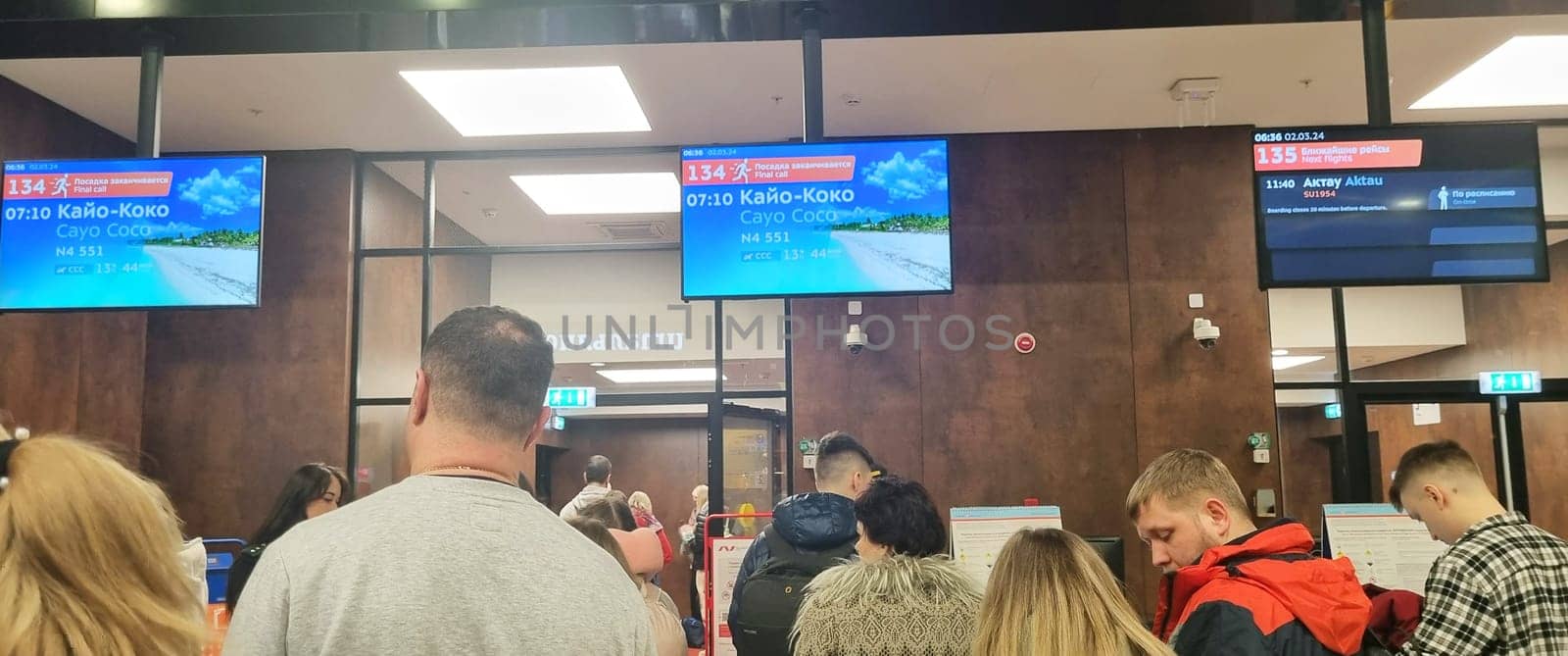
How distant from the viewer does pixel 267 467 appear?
23.0 feet

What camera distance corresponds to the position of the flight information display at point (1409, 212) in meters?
4.38

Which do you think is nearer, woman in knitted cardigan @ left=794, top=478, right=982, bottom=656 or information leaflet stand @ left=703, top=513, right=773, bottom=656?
woman in knitted cardigan @ left=794, top=478, right=982, bottom=656

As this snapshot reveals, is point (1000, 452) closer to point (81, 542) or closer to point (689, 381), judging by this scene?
point (689, 381)

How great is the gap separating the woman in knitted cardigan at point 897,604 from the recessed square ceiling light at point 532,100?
163 inches

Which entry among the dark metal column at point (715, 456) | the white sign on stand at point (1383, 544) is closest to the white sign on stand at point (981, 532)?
the white sign on stand at point (1383, 544)

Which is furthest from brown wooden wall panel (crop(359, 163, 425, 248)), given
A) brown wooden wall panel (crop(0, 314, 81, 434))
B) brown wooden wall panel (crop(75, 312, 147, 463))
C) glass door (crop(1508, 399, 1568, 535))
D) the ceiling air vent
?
glass door (crop(1508, 399, 1568, 535))

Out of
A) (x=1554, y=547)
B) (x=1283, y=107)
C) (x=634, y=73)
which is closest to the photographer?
(x=1554, y=547)

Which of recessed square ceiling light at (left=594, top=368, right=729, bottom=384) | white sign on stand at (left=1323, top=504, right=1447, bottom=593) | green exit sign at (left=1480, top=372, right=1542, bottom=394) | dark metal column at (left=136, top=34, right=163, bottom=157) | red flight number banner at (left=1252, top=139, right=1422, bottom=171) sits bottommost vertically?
white sign on stand at (left=1323, top=504, right=1447, bottom=593)

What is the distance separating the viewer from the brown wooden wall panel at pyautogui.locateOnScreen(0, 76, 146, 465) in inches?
230

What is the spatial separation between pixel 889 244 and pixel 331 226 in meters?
4.37

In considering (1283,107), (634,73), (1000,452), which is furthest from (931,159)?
(1283,107)

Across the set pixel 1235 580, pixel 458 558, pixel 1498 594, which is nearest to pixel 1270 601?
pixel 1235 580

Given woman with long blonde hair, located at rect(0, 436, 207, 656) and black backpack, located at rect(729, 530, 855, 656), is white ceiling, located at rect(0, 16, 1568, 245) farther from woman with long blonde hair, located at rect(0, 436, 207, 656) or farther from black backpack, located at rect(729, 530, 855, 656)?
woman with long blonde hair, located at rect(0, 436, 207, 656)

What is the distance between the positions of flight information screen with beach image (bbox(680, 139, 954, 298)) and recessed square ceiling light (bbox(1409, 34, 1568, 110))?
3540 millimetres
